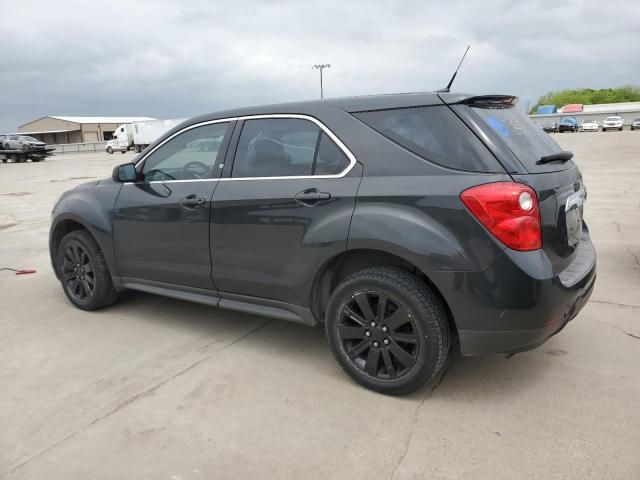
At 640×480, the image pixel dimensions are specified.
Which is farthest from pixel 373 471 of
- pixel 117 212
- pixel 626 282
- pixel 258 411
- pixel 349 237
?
pixel 626 282

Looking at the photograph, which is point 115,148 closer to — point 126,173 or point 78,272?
point 78,272

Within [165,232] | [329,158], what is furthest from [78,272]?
[329,158]

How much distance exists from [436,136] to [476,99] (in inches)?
13.9

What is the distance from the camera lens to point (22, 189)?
16609mm

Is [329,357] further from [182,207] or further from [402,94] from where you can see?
[402,94]

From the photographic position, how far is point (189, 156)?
13.2 feet

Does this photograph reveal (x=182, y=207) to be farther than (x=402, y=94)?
Yes

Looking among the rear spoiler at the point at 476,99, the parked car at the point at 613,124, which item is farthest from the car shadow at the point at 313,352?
the parked car at the point at 613,124

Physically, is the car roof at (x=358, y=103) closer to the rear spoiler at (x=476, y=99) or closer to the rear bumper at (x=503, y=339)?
the rear spoiler at (x=476, y=99)

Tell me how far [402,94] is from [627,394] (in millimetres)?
2146

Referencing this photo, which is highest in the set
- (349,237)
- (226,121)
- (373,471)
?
(226,121)

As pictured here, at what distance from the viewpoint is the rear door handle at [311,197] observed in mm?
3111

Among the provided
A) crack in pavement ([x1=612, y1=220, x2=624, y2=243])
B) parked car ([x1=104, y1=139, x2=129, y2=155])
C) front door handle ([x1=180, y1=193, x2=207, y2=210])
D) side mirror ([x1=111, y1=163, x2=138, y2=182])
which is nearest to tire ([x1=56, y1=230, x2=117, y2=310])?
side mirror ([x1=111, y1=163, x2=138, y2=182])

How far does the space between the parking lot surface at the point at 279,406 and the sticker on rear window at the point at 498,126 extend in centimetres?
148
